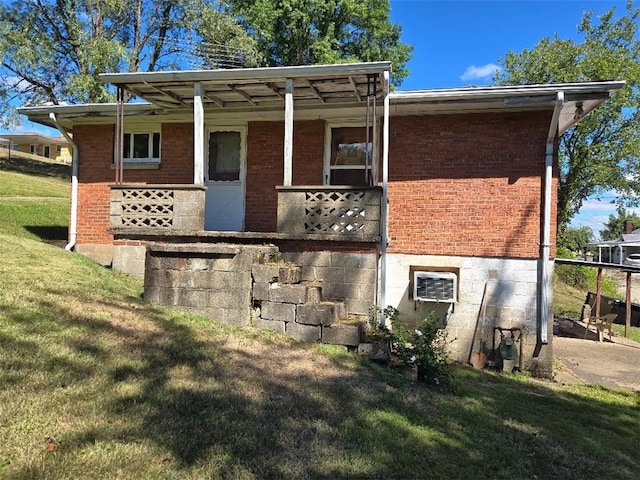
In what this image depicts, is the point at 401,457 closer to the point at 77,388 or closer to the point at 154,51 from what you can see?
the point at 77,388

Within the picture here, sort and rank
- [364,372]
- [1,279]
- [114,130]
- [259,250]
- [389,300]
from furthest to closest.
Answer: [114,130], [389,300], [259,250], [1,279], [364,372]

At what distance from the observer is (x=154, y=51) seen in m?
24.0

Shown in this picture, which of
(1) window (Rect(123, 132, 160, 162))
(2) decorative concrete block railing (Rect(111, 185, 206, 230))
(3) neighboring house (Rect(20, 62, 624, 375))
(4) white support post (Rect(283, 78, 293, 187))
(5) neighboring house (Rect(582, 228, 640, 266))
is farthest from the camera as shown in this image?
(5) neighboring house (Rect(582, 228, 640, 266))

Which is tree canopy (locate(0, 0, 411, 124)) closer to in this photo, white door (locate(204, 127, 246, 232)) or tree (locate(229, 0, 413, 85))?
tree (locate(229, 0, 413, 85))

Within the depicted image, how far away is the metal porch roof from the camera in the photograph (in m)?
7.26

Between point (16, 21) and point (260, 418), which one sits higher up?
point (16, 21)

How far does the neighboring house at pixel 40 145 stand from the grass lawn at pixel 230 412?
165ft

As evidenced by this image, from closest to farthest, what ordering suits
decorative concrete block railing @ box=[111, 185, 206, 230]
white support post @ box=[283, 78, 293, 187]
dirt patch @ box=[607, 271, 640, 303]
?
white support post @ box=[283, 78, 293, 187] < decorative concrete block railing @ box=[111, 185, 206, 230] < dirt patch @ box=[607, 271, 640, 303]

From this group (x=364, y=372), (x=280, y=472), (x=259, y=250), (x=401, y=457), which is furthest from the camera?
(x=259, y=250)

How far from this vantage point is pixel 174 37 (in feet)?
77.9

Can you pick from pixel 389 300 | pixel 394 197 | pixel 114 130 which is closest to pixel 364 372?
pixel 389 300

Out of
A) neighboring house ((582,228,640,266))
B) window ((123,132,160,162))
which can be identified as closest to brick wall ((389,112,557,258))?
window ((123,132,160,162))

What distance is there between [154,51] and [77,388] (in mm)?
23938

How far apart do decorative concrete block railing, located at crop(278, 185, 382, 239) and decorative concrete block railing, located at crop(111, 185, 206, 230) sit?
5.06ft
